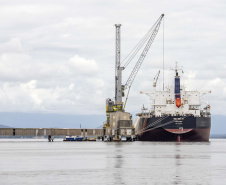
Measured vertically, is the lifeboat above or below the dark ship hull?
above

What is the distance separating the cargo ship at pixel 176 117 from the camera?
166 meters

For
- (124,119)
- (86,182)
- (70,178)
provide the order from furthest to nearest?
1. (124,119)
2. (70,178)
3. (86,182)

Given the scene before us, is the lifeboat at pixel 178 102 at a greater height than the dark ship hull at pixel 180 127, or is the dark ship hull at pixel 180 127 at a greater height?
the lifeboat at pixel 178 102

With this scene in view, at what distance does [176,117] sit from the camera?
166 m

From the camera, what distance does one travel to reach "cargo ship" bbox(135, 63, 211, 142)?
16612 centimetres

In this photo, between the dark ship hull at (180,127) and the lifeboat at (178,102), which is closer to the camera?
the dark ship hull at (180,127)

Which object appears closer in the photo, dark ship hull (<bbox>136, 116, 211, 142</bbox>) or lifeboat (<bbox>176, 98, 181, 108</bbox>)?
dark ship hull (<bbox>136, 116, 211, 142</bbox>)

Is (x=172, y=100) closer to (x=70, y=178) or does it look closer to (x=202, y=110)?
(x=202, y=110)

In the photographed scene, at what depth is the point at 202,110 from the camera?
597ft

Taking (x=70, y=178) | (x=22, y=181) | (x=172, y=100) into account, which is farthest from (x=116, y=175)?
(x=172, y=100)

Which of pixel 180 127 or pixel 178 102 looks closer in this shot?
pixel 180 127

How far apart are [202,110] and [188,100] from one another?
21.2ft

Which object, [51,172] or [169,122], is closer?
[51,172]

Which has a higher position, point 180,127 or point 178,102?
point 178,102
